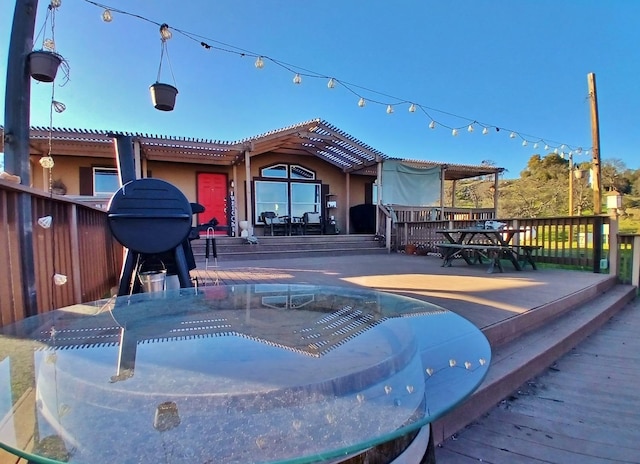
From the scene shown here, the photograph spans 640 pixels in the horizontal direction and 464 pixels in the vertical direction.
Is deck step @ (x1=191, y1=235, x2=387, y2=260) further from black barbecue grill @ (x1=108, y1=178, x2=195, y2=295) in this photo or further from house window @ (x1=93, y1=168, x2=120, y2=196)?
black barbecue grill @ (x1=108, y1=178, x2=195, y2=295)

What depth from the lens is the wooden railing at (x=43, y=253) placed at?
1.56 meters

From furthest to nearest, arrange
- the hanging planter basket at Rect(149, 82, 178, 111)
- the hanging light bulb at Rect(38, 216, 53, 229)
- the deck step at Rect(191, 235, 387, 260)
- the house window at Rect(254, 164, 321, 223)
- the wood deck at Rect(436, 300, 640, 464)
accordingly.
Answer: the house window at Rect(254, 164, 321, 223)
the deck step at Rect(191, 235, 387, 260)
the hanging planter basket at Rect(149, 82, 178, 111)
the hanging light bulb at Rect(38, 216, 53, 229)
the wood deck at Rect(436, 300, 640, 464)

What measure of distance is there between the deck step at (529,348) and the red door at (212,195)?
8.17 m

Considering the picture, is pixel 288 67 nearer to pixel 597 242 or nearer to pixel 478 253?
pixel 478 253

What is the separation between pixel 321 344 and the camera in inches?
53.7

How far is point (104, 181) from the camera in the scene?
841cm

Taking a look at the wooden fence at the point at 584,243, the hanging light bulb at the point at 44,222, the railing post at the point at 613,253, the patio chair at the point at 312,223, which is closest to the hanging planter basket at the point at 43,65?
A: the hanging light bulb at the point at 44,222

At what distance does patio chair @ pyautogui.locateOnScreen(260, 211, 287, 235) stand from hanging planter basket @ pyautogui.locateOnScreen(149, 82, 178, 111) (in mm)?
5486

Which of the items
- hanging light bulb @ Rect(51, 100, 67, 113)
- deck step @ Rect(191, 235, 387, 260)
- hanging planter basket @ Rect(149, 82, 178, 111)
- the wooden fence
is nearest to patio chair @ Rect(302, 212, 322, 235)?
deck step @ Rect(191, 235, 387, 260)

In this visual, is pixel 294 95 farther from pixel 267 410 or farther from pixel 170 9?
pixel 267 410

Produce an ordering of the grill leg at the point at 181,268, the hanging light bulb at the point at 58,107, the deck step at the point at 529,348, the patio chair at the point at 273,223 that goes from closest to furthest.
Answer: the deck step at the point at 529,348
the grill leg at the point at 181,268
the hanging light bulb at the point at 58,107
the patio chair at the point at 273,223

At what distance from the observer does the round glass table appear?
75 cm

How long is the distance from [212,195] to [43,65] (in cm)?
712

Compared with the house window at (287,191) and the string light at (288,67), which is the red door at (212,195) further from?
the string light at (288,67)
